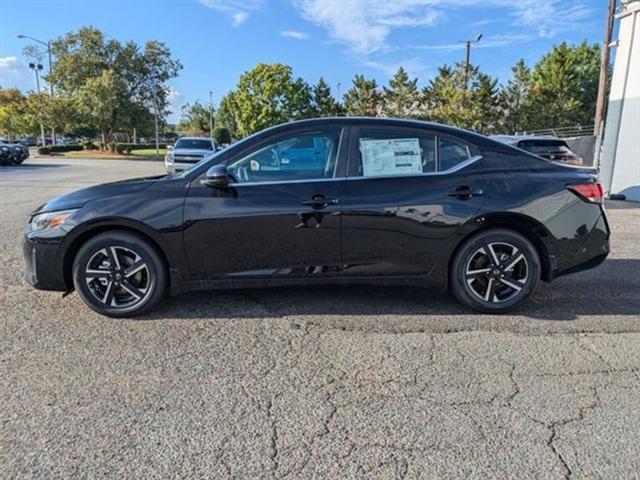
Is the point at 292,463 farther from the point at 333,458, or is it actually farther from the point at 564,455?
the point at 564,455

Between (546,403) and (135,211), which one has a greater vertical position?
(135,211)

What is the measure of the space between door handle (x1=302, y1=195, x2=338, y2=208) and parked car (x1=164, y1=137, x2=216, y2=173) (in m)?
12.4

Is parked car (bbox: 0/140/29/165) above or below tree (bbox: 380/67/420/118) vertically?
below

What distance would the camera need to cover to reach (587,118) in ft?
160

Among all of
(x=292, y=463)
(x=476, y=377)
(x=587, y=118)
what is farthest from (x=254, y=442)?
(x=587, y=118)

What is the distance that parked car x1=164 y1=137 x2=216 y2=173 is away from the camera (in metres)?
16.3

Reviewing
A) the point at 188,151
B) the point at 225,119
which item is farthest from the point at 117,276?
the point at 225,119

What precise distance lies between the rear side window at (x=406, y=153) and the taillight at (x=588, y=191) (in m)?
0.96

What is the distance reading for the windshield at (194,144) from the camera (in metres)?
18.1

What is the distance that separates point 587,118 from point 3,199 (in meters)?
53.0

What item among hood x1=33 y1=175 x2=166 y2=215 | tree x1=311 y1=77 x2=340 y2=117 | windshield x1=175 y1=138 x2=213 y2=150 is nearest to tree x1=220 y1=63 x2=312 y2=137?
tree x1=311 y1=77 x2=340 y2=117

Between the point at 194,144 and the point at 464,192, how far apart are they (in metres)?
16.1

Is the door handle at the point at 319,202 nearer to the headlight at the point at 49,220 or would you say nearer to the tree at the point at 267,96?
the headlight at the point at 49,220

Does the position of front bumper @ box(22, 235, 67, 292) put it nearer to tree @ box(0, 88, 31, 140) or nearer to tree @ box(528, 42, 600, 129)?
tree @ box(528, 42, 600, 129)
